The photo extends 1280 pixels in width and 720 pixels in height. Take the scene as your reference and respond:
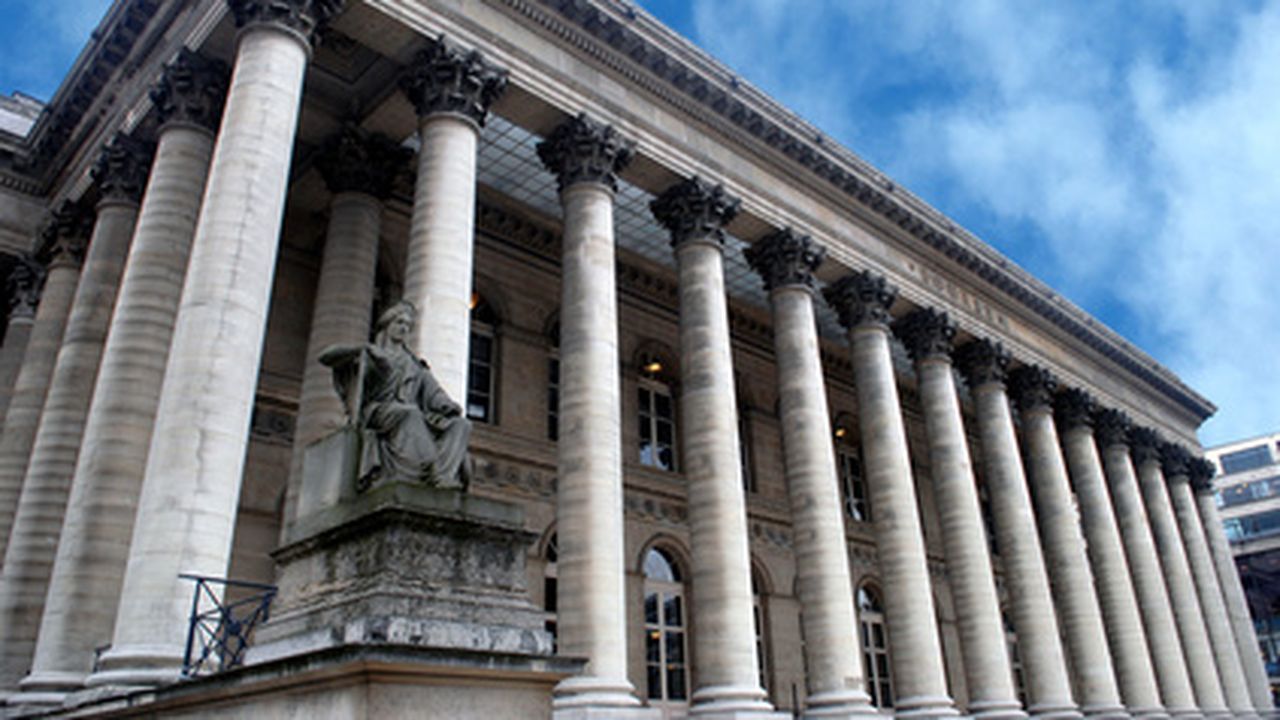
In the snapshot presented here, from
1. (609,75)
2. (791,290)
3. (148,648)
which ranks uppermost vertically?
(609,75)

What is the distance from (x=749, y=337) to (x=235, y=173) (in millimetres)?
15210

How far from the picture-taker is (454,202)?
1178 cm

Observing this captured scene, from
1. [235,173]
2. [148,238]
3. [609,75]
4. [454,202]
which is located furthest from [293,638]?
[609,75]

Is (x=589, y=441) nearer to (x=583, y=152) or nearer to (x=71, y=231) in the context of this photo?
(x=583, y=152)

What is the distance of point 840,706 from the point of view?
13953 mm

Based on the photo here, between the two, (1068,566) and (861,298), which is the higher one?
(861,298)

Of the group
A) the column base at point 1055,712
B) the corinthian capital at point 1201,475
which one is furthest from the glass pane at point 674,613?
the corinthian capital at point 1201,475

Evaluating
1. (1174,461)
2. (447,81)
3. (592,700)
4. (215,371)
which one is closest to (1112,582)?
(1174,461)

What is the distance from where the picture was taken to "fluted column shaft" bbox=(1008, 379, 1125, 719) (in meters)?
19.9

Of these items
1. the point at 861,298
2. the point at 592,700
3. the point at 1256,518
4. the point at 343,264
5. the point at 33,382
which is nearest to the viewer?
the point at 592,700

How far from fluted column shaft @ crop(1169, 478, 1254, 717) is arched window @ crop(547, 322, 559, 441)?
2006 centimetres

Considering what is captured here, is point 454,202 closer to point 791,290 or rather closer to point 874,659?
point 791,290

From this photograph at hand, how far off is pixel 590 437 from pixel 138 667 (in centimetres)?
575

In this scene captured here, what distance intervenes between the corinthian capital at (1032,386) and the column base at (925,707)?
9.34 metres
